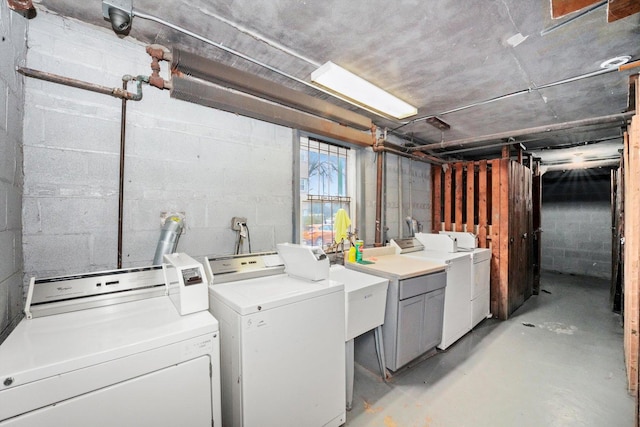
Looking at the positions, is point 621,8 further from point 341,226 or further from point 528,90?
point 341,226

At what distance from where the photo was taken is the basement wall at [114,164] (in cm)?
152

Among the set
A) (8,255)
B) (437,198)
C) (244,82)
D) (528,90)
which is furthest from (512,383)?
(8,255)

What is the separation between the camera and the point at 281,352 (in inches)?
55.8

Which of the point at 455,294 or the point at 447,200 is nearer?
the point at 455,294

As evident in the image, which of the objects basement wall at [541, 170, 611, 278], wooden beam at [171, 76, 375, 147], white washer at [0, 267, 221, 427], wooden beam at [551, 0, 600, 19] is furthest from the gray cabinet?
basement wall at [541, 170, 611, 278]

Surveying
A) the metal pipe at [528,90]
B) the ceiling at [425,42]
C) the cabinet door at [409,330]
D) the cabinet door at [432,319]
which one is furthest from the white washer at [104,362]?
the metal pipe at [528,90]

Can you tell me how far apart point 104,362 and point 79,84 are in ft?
5.28

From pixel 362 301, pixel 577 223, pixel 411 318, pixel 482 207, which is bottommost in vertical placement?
pixel 411 318

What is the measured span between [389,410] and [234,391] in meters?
1.21

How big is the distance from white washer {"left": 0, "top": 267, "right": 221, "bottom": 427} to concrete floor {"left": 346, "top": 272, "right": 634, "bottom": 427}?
1.24 metres

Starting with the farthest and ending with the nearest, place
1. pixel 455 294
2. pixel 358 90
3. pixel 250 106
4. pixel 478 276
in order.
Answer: pixel 478 276 → pixel 455 294 → pixel 358 90 → pixel 250 106

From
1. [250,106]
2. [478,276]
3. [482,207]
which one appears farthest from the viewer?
[482,207]

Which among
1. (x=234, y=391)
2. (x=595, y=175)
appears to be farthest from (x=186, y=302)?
(x=595, y=175)

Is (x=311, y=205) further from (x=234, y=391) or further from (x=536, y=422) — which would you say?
(x=536, y=422)
